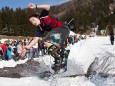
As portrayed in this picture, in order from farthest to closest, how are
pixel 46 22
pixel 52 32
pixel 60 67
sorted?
pixel 60 67 → pixel 52 32 → pixel 46 22

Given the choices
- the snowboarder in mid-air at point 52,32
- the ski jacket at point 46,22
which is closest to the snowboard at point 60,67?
the snowboarder in mid-air at point 52,32

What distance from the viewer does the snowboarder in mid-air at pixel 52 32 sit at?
7602mm

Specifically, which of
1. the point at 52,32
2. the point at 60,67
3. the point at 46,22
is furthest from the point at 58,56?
the point at 46,22

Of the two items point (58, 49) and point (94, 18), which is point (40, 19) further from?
point (94, 18)

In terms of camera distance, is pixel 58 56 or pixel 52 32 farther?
pixel 58 56

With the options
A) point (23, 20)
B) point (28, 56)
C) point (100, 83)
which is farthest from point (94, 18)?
point (100, 83)

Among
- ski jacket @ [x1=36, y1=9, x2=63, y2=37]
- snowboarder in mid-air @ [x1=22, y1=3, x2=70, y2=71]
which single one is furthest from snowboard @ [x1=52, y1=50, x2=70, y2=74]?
ski jacket @ [x1=36, y1=9, x2=63, y2=37]

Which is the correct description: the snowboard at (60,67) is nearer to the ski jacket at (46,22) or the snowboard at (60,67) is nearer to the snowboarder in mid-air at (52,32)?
the snowboarder in mid-air at (52,32)

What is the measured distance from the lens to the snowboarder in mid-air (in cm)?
760

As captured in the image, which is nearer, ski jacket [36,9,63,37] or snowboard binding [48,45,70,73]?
ski jacket [36,9,63,37]

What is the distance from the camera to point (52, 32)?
7.73 metres

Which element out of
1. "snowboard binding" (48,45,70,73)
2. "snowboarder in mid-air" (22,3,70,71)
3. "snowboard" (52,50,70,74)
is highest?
"snowboarder in mid-air" (22,3,70,71)

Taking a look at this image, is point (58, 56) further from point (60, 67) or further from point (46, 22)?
point (46, 22)

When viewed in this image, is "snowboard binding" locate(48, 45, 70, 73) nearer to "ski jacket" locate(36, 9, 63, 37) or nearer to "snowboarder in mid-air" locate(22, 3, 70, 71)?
"snowboarder in mid-air" locate(22, 3, 70, 71)
